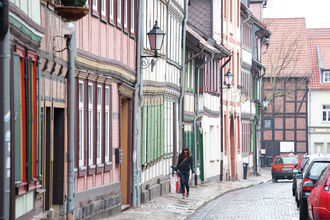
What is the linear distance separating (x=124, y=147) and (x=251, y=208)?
4098 mm

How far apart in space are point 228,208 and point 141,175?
251 cm

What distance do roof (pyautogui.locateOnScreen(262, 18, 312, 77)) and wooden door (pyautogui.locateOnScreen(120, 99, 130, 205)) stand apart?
4984cm

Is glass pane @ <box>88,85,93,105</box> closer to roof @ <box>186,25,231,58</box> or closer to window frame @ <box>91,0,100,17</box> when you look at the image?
window frame @ <box>91,0,100,17</box>

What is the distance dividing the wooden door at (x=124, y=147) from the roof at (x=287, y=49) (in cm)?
4984

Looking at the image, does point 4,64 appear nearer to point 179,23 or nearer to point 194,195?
point 194,195

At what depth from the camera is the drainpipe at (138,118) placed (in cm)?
2303

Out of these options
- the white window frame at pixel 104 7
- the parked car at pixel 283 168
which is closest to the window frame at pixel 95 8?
the white window frame at pixel 104 7

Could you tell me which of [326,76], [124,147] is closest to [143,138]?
[124,147]

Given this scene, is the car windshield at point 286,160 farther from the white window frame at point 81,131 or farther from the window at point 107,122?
the white window frame at point 81,131

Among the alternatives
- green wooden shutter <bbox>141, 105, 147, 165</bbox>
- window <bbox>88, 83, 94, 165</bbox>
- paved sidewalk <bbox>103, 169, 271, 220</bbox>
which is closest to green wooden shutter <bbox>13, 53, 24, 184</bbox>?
window <bbox>88, 83, 94, 165</bbox>

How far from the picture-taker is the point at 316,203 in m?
14.2

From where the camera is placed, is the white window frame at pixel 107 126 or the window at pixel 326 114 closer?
the white window frame at pixel 107 126

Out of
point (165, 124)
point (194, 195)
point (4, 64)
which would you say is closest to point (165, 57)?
point (165, 124)

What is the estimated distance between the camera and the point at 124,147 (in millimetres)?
22828
